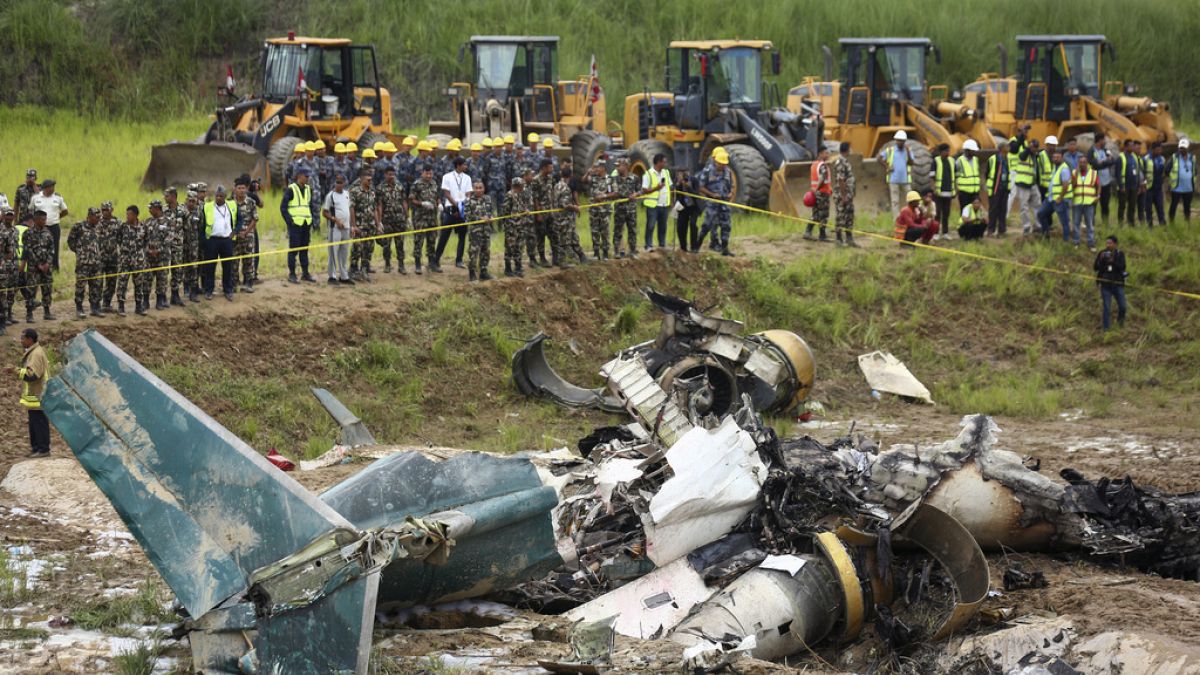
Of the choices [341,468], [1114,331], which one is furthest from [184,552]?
[1114,331]

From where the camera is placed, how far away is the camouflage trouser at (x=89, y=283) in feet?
52.7

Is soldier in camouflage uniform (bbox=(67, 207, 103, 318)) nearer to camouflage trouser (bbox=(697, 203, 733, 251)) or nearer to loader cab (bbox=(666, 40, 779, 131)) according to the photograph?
camouflage trouser (bbox=(697, 203, 733, 251))

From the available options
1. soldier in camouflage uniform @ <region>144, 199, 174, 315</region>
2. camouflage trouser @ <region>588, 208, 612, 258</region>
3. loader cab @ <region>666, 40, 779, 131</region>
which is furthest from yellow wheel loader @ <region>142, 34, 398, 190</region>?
soldier in camouflage uniform @ <region>144, 199, 174, 315</region>

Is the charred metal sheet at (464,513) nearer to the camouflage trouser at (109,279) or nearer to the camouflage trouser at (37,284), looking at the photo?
the camouflage trouser at (37,284)

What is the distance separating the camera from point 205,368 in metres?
16.3

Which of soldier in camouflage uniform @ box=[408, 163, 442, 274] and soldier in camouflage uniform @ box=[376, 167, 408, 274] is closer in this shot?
soldier in camouflage uniform @ box=[376, 167, 408, 274]

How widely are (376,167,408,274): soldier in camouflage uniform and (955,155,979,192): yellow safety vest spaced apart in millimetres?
8933

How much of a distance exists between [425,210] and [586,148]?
837 cm

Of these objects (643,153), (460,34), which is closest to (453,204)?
(643,153)

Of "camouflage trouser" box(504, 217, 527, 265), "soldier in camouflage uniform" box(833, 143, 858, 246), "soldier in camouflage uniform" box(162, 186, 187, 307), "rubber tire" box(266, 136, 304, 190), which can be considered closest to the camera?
"soldier in camouflage uniform" box(162, 186, 187, 307)

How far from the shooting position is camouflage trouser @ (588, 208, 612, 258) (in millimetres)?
20234

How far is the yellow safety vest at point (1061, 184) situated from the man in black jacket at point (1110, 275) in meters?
2.43

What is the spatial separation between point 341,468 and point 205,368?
333cm

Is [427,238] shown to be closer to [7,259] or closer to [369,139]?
[7,259]
